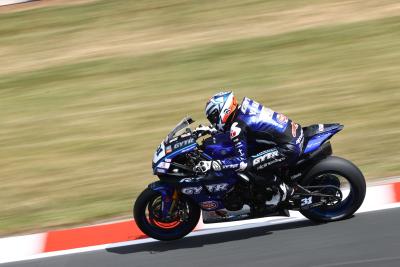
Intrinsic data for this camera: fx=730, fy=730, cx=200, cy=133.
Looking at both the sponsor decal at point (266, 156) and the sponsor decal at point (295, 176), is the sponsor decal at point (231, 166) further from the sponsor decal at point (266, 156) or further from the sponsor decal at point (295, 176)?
the sponsor decal at point (295, 176)

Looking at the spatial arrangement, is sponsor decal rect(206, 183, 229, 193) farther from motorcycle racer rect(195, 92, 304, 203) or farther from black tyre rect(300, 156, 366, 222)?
black tyre rect(300, 156, 366, 222)

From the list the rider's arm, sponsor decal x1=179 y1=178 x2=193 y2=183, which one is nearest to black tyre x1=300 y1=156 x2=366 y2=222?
the rider's arm

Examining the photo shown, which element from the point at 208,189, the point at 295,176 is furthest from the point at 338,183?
the point at 208,189

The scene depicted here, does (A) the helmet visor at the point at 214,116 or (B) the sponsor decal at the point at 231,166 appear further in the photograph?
(A) the helmet visor at the point at 214,116

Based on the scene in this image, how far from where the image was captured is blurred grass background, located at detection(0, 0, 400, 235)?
33.7 ft

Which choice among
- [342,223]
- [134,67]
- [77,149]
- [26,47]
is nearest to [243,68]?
[134,67]

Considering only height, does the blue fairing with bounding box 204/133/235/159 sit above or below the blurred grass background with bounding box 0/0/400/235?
below

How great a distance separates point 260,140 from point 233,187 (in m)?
0.59

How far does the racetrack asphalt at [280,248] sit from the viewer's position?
730 cm

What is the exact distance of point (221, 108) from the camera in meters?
7.84

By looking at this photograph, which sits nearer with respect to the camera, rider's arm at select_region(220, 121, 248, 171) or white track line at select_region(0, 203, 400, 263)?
rider's arm at select_region(220, 121, 248, 171)

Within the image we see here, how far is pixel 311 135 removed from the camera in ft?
26.5

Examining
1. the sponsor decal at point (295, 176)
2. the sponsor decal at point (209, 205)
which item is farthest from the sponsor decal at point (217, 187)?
the sponsor decal at point (295, 176)

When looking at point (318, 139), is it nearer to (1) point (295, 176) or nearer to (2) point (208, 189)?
(1) point (295, 176)
